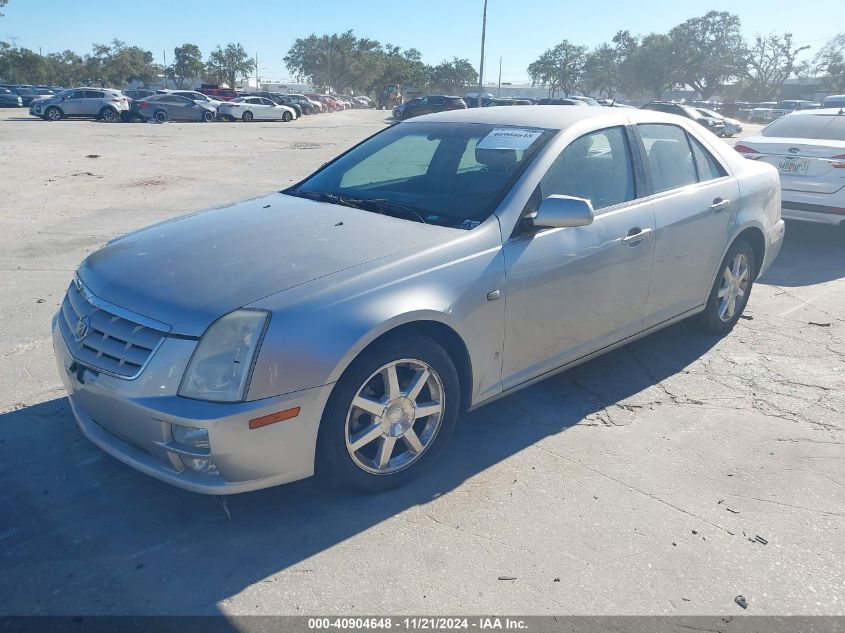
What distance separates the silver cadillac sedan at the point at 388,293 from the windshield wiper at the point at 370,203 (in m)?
0.02

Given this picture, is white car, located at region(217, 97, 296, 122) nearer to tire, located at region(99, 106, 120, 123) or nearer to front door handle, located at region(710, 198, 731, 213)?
tire, located at region(99, 106, 120, 123)

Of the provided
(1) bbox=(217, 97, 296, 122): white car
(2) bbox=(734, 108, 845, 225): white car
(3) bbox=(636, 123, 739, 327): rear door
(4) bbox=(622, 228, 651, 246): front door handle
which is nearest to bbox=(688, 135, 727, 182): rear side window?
(3) bbox=(636, 123, 739, 327): rear door

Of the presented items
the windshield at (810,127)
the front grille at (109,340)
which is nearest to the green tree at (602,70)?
the windshield at (810,127)

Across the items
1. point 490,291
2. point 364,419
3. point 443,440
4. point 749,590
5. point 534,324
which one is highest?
point 490,291

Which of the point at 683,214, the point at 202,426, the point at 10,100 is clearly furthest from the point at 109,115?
the point at 202,426

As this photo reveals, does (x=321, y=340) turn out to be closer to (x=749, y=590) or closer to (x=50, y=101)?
(x=749, y=590)

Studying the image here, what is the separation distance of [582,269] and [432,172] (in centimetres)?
111

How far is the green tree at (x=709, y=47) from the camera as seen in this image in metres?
88.3

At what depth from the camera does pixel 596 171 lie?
4.04m

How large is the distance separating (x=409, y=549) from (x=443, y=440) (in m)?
0.65

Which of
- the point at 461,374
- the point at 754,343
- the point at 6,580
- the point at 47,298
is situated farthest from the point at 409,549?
the point at 47,298

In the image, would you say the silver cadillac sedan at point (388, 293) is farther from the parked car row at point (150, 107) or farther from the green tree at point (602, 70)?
Answer: the green tree at point (602, 70)

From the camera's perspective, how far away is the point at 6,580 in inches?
101

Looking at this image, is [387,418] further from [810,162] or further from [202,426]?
[810,162]
